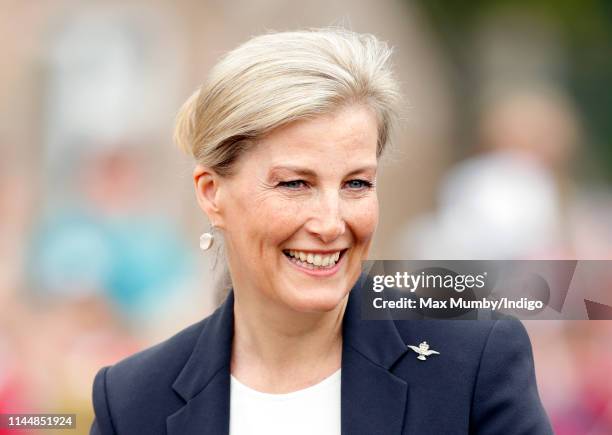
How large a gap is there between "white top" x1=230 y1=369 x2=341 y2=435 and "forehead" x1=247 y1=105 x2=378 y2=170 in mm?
525

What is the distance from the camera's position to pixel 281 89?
198 cm

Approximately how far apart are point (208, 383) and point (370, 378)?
0.39m

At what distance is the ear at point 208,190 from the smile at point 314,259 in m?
0.23

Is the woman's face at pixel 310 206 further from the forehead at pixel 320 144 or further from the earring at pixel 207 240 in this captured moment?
Result: the earring at pixel 207 240

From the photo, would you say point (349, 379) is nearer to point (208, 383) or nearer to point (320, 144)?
point (208, 383)

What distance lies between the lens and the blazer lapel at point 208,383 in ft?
7.22

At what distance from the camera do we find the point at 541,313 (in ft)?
11.5

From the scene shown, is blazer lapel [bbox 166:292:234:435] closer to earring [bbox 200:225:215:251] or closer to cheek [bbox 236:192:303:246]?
earring [bbox 200:225:215:251]

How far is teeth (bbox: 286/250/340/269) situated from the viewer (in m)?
2.01

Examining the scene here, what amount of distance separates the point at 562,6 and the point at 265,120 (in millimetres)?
3149

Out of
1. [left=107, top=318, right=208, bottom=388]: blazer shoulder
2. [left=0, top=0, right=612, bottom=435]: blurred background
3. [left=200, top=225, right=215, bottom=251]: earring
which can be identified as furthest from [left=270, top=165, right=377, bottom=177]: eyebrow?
[left=0, top=0, right=612, bottom=435]: blurred background

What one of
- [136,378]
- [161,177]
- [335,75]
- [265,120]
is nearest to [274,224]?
[265,120]

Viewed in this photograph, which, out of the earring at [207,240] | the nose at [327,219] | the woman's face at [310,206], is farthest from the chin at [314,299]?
the earring at [207,240]

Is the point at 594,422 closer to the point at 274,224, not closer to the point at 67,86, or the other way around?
the point at 274,224
